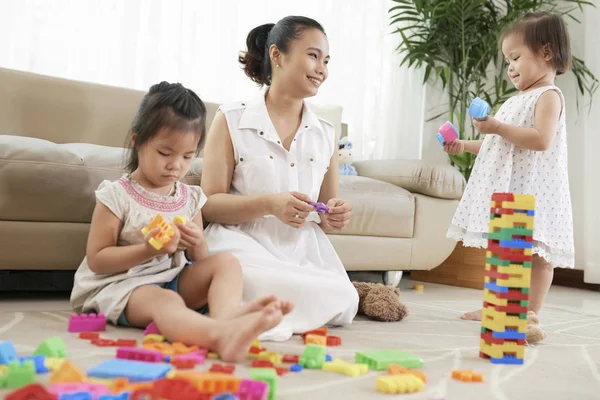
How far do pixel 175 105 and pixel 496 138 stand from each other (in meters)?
0.98

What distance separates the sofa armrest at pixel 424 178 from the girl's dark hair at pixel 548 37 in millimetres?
766

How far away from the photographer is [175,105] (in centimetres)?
136

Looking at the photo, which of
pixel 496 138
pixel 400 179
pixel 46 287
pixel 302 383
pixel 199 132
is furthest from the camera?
pixel 400 179

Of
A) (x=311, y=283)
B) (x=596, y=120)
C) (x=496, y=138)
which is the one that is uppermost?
(x=596, y=120)

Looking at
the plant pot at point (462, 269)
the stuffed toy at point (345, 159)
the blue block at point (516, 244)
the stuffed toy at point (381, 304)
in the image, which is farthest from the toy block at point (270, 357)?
the plant pot at point (462, 269)

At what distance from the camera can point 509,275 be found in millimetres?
1157

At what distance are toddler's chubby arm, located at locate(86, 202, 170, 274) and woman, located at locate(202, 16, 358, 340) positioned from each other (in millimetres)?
252

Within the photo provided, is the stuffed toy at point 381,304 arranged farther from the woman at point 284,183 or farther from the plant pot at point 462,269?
the plant pot at point 462,269

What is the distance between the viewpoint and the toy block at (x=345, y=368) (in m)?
1.01

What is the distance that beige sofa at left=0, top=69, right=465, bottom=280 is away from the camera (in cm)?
161

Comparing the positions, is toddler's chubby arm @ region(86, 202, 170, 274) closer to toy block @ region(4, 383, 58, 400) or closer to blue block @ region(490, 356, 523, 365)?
toy block @ region(4, 383, 58, 400)

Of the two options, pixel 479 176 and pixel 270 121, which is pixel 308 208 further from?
pixel 479 176

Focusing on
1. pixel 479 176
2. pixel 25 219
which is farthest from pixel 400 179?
pixel 25 219

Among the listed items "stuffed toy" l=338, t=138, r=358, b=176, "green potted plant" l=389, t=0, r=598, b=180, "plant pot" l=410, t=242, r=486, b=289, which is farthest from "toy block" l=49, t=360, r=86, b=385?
"green potted plant" l=389, t=0, r=598, b=180
